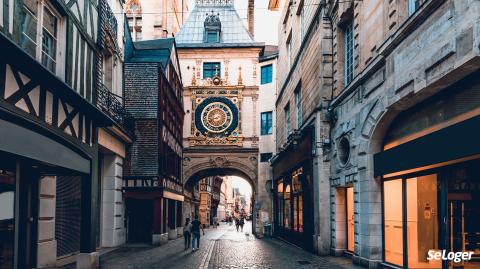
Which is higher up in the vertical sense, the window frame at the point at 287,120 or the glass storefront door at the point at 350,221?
the window frame at the point at 287,120

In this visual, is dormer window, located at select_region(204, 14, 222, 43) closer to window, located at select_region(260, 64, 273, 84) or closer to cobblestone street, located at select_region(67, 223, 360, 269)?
window, located at select_region(260, 64, 273, 84)

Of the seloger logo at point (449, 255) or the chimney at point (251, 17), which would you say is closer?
the seloger logo at point (449, 255)

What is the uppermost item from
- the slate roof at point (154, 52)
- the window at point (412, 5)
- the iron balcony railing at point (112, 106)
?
the slate roof at point (154, 52)

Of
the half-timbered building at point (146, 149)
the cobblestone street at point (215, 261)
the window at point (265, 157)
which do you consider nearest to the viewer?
the cobblestone street at point (215, 261)

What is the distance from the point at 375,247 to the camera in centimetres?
1347

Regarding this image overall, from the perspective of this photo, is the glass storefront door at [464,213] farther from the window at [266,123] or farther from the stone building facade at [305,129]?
the window at [266,123]

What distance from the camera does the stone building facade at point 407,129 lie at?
28.8ft

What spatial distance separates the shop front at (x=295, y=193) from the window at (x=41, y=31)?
410 inches

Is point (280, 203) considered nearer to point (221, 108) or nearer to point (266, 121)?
point (266, 121)

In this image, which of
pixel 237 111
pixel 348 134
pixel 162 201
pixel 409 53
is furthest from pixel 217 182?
pixel 409 53

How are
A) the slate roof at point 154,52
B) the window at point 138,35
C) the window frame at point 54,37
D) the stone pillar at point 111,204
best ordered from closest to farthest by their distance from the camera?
the window frame at point 54,37 → the stone pillar at point 111,204 → the slate roof at point 154,52 → the window at point 138,35

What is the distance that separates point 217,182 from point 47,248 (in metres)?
65.1

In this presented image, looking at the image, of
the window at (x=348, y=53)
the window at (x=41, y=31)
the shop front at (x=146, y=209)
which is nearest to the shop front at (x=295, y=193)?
the window at (x=348, y=53)

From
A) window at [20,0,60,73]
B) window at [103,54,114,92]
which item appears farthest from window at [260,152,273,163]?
window at [20,0,60,73]
